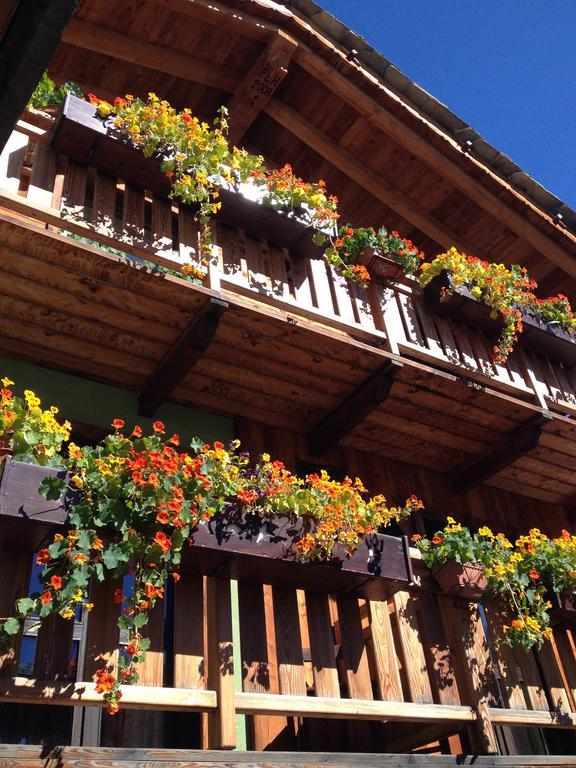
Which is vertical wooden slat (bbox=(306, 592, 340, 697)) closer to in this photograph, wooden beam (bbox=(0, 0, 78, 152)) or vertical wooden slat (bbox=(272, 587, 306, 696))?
vertical wooden slat (bbox=(272, 587, 306, 696))

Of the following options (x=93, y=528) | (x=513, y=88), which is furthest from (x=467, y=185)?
(x=93, y=528)

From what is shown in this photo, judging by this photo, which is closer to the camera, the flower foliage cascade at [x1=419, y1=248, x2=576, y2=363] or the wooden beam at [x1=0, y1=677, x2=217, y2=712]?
the wooden beam at [x1=0, y1=677, x2=217, y2=712]

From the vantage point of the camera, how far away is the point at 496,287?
7926mm

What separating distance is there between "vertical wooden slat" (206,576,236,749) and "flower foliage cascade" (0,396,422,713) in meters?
0.34

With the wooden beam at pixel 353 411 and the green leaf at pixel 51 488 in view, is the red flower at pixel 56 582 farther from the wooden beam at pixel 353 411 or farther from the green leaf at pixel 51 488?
the wooden beam at pixel 353 411

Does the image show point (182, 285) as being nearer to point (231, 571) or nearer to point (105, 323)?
point (105, 323)

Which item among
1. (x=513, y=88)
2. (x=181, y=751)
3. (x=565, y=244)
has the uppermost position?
(x=513, y=88)

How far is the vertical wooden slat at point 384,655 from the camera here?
15.9 feet

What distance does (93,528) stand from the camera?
3980 millimetres

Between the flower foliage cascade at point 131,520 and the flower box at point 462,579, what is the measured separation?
1231mm

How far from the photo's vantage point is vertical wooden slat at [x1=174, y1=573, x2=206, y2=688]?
4191 millimetres

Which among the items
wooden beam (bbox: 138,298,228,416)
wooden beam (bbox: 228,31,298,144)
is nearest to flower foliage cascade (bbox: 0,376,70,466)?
wooden beam (bbox: 138,298,228,416)

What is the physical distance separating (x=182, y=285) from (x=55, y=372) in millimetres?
1548

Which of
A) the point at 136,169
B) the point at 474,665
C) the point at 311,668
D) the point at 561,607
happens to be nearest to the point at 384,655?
the point at 311,668
